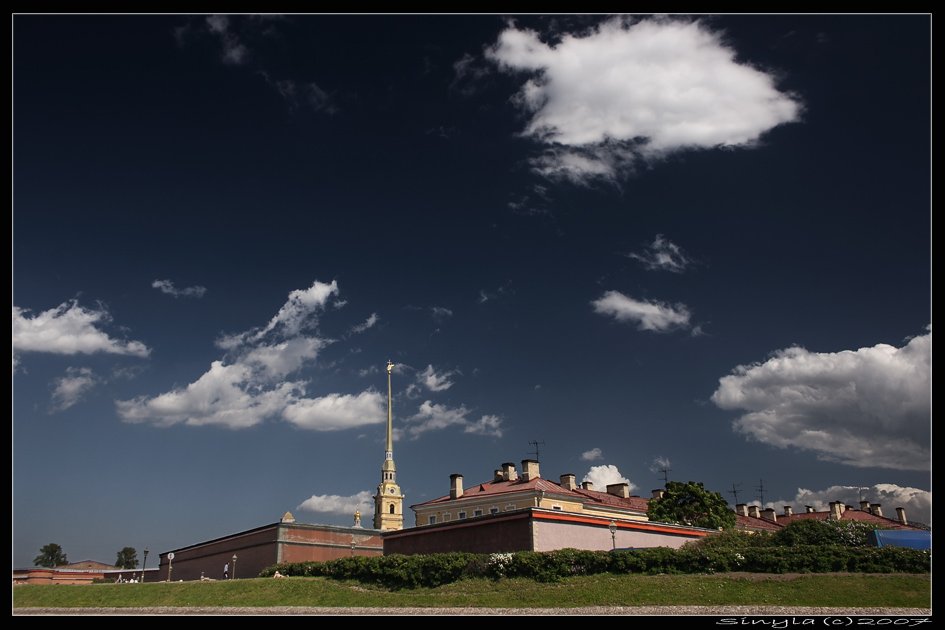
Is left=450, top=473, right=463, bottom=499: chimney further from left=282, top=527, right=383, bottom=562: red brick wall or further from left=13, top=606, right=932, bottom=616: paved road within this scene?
left=13, top=606, right=932, bottom=616: paved road

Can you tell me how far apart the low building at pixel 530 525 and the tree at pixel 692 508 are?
469 cm

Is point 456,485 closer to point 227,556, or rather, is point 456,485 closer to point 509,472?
point 509,472

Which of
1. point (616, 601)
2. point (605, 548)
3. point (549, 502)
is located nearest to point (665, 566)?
point (616, 601)

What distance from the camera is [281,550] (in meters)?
51.2

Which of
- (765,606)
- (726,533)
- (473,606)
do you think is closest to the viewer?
(765,606)

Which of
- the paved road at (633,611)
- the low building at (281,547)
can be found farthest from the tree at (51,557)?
the paved road at (633,611)

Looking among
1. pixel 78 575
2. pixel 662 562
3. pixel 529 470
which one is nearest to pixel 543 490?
pixel 529 470

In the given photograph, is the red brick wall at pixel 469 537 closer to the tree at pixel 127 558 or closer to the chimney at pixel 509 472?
the chimney at pixel 509 472

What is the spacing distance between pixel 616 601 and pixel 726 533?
18.2 m

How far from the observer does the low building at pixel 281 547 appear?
51.9m

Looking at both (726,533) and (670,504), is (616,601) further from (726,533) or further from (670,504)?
(670,504)

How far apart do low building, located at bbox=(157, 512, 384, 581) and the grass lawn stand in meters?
12.6
